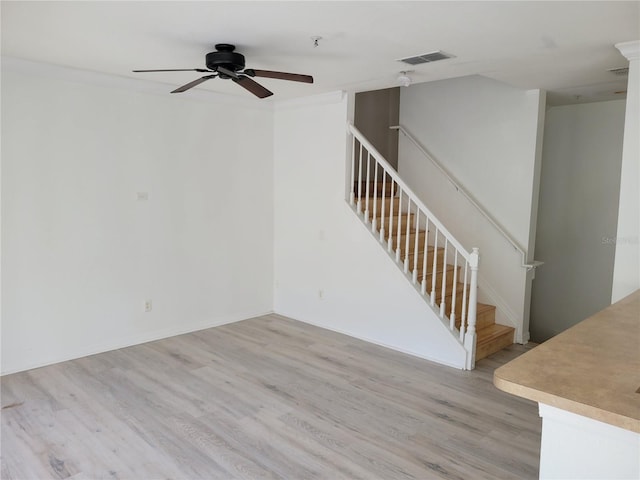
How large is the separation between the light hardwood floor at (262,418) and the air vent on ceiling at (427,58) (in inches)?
102

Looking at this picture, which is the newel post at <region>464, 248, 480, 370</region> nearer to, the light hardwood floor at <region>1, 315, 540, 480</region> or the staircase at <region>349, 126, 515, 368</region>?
the staircase at <region>349, 126, 515, 368</region>

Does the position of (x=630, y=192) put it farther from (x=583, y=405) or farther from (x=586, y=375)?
(x=583, y=405)

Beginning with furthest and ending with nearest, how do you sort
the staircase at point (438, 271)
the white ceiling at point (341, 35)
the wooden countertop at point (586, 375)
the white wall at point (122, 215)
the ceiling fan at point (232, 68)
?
the staircase at point (438, 271)
the white wall at point (122, 215)
the ceiling fan at point (232, 68)
the white ceiling at point (341, 35)
the wooden countertop at point (586, 375)

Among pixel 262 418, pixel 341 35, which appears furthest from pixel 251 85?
pixel 262 418

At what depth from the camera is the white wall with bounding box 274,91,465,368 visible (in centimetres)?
453

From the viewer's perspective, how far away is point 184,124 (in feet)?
15.9

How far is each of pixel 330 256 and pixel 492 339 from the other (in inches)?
74.8

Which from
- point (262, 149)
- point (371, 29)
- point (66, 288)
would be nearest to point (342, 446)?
point (371, 29)

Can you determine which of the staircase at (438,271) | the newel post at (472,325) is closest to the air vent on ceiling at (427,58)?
the staircase at (438,271)

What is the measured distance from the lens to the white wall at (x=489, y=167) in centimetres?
474

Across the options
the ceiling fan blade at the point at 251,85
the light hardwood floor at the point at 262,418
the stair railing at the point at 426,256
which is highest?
the ceiling fan blade at the point at 251,85

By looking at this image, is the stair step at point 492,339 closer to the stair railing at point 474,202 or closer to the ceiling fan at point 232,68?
the stair railing at point 474,202

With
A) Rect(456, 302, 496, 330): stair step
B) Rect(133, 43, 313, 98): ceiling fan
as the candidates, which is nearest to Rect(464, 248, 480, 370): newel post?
Rect(456, 302, 496, 330): stair step

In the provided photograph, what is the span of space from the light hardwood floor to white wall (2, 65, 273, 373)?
0.45 meters
